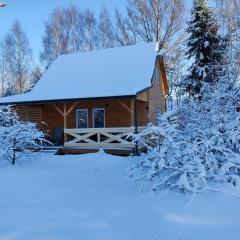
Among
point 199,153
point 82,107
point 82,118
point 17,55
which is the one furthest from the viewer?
point 17,55

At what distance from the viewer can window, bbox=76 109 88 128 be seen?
16.3 meters

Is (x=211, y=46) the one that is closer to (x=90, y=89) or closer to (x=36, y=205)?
(x=90, y=89)

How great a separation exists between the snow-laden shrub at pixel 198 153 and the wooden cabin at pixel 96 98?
205 inches

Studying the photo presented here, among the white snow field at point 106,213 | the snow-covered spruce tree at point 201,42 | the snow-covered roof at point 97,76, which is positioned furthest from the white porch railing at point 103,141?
the snow-covered spruce tree at point 201,42

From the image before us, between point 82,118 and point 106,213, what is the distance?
37.1 feet

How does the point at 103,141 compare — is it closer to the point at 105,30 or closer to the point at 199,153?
the point at 199,153

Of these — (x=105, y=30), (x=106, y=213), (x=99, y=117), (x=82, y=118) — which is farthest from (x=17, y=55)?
(x=106, y=213)

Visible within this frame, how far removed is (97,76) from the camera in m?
15.8

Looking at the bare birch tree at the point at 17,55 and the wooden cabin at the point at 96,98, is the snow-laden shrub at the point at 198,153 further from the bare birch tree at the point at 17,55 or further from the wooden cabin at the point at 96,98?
the bare birch tree at the point at 17,55

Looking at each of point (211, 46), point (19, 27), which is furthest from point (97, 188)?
point (19, 27)

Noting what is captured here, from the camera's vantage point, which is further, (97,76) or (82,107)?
(82,107)

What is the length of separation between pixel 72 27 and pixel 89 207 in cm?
2638

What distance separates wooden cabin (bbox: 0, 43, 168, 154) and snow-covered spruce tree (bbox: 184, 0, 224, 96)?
242 centimetres

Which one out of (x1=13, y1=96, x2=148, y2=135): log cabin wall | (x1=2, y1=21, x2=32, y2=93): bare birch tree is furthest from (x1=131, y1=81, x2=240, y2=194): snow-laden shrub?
(x1=2, y1=21, x2=32, y2=93): bare birch tree
